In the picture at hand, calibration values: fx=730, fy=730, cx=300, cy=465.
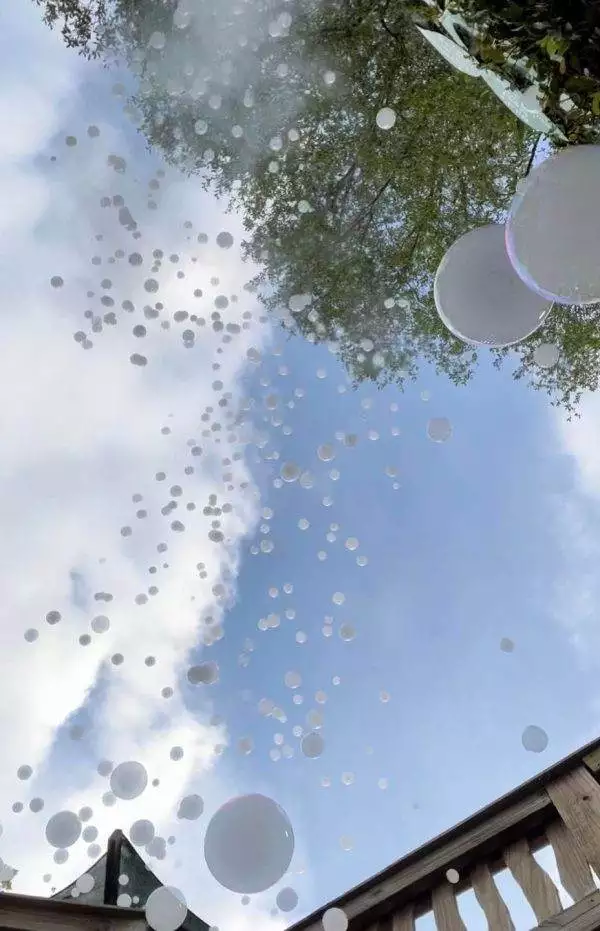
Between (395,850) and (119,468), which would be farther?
(119,468)

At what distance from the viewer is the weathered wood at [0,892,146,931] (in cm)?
172

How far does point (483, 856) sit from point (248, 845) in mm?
796

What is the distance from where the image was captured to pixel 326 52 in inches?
248

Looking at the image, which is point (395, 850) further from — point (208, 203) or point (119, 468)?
point (208, 203)

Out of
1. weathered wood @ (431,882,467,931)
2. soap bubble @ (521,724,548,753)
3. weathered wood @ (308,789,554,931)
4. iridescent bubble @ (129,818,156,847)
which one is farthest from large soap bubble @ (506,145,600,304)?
iridescent bubble @ (129,818,156,847)

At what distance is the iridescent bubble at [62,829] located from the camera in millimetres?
2715

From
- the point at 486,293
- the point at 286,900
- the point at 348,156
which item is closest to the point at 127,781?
the point at 286,900

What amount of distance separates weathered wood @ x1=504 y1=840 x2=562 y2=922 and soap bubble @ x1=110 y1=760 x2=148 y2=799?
1.54 meters

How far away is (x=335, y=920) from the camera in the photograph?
193 cm

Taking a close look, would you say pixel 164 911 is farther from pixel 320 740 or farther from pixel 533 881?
pixel 320 740

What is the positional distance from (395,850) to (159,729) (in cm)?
144

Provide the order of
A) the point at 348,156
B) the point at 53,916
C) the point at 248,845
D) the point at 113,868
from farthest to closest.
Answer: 1. the point at 348,156
2. the point at 248,845
3. the point at 113,868
4. the point at 53,916

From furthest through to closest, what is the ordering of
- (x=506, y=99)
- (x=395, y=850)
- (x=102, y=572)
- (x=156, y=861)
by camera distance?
(x=102, y=572) < (x=395, y=850) < (x=156, y=861) < (x=506, y=99)

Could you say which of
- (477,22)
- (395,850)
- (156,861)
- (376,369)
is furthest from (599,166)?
(376,369)
